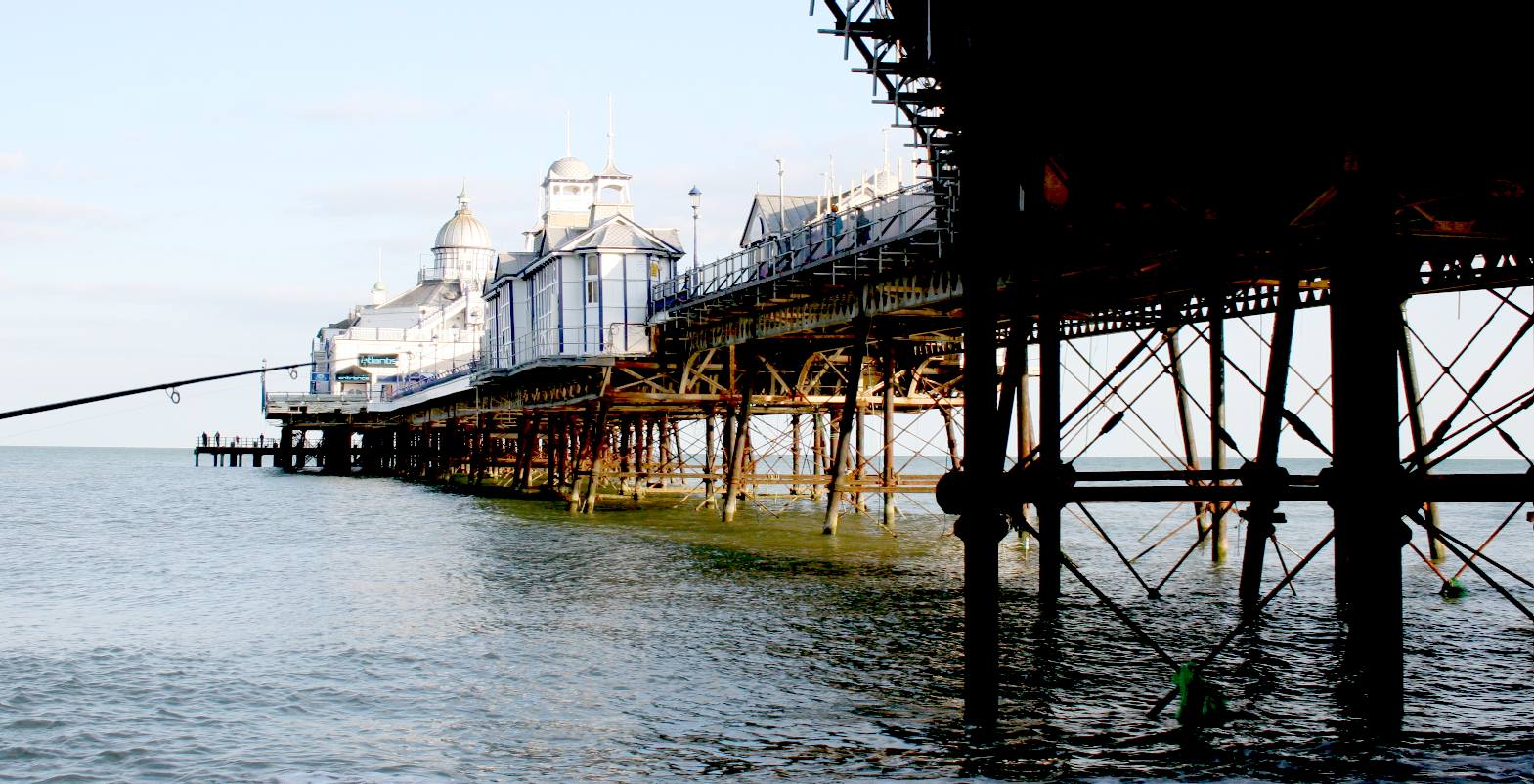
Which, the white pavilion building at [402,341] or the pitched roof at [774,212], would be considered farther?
the white pavilion building at [402,341]

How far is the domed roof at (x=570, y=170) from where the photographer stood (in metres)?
68.5

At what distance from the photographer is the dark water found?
12.6m

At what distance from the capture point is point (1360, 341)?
38.1 feet

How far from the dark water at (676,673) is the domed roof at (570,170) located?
38.8 meters

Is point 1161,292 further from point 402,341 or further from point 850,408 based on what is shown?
point 402,341

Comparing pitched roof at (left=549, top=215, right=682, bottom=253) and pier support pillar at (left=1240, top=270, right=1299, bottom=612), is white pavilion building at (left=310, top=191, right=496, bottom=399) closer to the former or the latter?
pitched roof at (left=549, top=215, right=682, bottom=253)

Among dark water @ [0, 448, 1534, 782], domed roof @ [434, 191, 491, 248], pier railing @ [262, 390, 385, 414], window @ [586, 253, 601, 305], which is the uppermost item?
domed roof @ [434, 191, 491, 248]

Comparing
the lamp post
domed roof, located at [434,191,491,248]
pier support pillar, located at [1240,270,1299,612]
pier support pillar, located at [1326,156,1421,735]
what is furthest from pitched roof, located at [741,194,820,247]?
domed roof, located at [434,191,491,248]

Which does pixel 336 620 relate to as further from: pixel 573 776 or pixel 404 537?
pixel 404 537

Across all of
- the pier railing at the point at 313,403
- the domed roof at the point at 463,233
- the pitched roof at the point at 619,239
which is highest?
the domed roof at the point at 463,233

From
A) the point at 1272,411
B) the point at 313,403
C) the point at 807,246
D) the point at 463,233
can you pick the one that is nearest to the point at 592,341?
the point at 807,246

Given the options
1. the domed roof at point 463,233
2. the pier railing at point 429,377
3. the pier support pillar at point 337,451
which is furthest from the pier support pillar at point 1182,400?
the domed roof at point 463,233

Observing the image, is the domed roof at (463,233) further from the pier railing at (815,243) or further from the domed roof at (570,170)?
the pier railing at (815,243)

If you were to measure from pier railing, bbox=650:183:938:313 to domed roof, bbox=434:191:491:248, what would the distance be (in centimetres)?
8304
